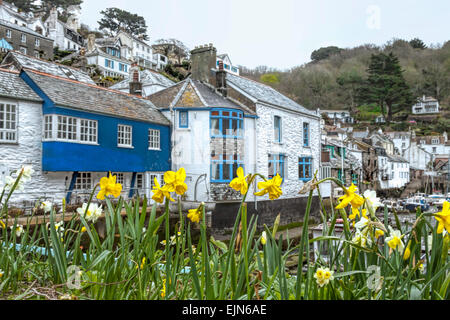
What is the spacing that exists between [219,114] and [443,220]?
48.9 ft

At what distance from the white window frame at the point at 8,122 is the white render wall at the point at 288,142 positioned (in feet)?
33.6

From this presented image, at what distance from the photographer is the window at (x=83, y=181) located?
480 inches

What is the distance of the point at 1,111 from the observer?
33.2ft

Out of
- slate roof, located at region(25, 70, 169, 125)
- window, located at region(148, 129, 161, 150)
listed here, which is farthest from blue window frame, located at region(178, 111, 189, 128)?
window, located at region(148, 129, 161, 150)

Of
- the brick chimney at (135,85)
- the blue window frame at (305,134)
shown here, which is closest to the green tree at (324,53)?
the blue window frame at (305,134)

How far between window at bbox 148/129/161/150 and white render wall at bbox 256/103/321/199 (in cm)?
500

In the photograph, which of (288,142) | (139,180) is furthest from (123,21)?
(288,142)

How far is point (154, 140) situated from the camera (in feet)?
49.0

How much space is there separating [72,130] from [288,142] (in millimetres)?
11444

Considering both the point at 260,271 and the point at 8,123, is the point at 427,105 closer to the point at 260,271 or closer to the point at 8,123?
the point at 8,123

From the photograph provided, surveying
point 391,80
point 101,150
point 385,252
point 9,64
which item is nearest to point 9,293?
point 385,252

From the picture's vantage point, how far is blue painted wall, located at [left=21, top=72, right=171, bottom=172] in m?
11.0

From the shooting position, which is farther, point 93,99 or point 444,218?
point 93,99
